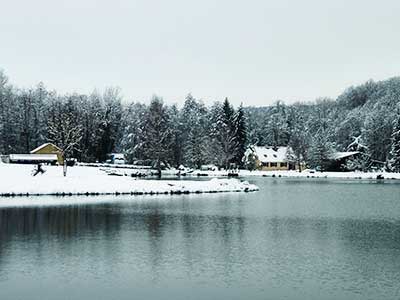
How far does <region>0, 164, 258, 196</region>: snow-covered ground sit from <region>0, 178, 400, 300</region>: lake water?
10.3m

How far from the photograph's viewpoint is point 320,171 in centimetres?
10006

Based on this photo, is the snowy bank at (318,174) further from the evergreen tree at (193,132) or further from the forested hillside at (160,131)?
the evergreen tree at (193,132)

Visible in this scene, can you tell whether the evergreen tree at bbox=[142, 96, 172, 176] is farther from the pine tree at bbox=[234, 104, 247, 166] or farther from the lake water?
the lake water

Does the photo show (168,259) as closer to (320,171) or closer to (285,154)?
(320,171)

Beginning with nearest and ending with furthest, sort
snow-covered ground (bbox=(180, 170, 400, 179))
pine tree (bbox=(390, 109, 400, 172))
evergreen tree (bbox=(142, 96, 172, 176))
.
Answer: evergreen tree (bbox=(142, 96, 172, 176)) → pine tree (bbox=(390, 109, 400, 172)) → snow-covered ground (bbox=(180, 170, 400, 179))

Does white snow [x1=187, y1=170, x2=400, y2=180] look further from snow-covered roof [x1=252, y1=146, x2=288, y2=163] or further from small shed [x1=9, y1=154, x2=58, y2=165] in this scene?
small shed [x1=9, y1=154, x2=58, y2=165]

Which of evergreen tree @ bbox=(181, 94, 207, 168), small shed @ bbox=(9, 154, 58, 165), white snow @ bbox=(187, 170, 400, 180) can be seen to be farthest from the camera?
evergreen tree @ bbox=(181, 94, 207, 168)

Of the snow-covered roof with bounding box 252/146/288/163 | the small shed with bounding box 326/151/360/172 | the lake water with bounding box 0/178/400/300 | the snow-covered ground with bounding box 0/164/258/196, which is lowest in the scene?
the lake water with bounding box 0/178/400/300

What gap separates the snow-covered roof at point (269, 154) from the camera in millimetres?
113981

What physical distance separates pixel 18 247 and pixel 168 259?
6.73m

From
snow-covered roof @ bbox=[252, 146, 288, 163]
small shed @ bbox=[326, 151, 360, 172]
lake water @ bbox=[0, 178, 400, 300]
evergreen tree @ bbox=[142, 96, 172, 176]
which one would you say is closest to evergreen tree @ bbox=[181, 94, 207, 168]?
snow-covered roof @ bbox=[252, 146, 288, 163]

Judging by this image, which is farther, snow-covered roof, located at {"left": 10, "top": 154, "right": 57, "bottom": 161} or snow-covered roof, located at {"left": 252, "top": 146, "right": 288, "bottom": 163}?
snow-covered roof, located at {"left": 252, "top": 146, "right": 288, "bottom": 163}

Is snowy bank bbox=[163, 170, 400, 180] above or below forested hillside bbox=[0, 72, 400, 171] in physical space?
below

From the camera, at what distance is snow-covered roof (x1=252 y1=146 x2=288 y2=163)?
374 ft
